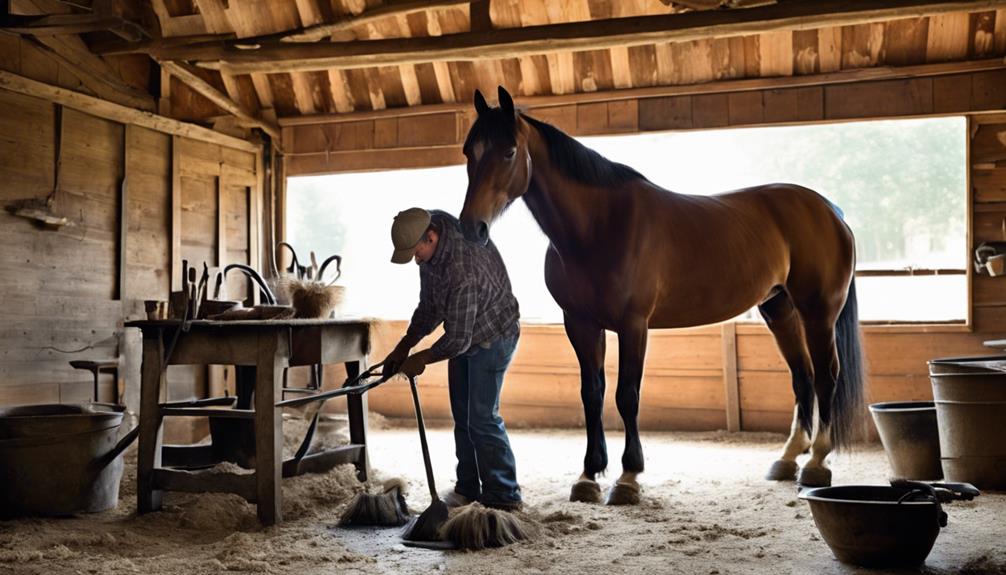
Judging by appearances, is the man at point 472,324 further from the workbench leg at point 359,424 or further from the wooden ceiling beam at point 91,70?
the wooden ceiling beam at point 91,70

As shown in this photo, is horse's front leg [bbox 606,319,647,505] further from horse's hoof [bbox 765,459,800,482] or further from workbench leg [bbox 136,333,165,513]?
workbench leg [bbox 136,333,165,513]

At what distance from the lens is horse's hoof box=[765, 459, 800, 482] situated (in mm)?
4961

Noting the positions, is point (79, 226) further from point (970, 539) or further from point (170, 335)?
point (970, 539)

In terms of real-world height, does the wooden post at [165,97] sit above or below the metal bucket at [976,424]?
above

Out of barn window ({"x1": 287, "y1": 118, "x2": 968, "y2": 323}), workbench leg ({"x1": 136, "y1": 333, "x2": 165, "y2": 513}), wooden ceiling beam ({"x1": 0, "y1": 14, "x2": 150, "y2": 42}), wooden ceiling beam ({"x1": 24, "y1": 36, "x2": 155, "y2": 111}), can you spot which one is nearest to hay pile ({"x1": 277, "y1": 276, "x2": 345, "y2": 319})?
workbench leg ({"x1": 136, "y1": 333, "x2": 165, "y2": 513})

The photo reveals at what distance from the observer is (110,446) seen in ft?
13.9

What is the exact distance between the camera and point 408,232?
145 inches

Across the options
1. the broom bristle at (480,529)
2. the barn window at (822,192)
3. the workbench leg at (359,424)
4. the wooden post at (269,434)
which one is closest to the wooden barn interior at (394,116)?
the barn window at (822,192)

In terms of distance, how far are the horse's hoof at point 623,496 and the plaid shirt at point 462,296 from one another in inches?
39.1

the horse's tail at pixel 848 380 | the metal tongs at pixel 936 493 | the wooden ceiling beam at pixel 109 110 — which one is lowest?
the metal tongs at pixel 936 493

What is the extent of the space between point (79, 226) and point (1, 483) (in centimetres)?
242

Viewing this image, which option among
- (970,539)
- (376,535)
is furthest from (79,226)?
(970,539)

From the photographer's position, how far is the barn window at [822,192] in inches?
257

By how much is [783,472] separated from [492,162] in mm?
2493
